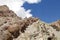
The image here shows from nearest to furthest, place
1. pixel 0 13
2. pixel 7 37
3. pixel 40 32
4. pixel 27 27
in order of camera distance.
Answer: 1. pixel 7 37
2. pixel 40 32
3. pixel 27 27
4. pixel 0 13

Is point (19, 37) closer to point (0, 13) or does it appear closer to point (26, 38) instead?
point (26, 38)

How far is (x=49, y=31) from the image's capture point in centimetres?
6206

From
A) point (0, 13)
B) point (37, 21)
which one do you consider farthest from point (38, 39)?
point (0, 13)

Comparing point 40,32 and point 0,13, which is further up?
point 0,13

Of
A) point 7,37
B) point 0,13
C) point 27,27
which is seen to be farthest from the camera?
point 0,13

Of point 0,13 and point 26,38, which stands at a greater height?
point 0,13

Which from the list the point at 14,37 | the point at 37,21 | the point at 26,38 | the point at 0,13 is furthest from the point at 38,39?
the point at 0,13

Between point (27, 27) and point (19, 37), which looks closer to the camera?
point (19, 37)

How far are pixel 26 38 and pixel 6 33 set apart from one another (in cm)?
553

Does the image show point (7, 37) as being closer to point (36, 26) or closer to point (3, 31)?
point (3, 31)

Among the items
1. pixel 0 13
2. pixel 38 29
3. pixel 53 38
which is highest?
pixel 0 13

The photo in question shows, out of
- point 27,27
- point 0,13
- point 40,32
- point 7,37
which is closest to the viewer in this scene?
point 7,37

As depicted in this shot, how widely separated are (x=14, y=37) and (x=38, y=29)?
24.0ft

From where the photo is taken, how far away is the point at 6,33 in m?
56.9
